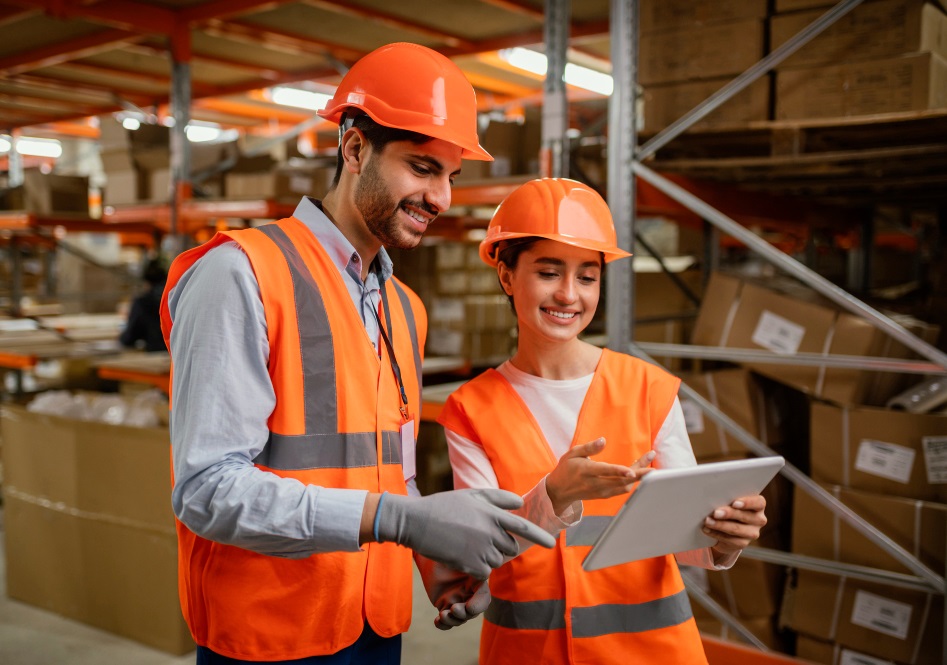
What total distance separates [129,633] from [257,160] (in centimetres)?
413

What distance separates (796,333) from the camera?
3607mm

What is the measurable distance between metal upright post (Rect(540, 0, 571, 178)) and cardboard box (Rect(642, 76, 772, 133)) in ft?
1.32

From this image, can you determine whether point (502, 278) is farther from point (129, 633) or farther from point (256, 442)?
point (129, 633)

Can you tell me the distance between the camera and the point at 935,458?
3.26 metres

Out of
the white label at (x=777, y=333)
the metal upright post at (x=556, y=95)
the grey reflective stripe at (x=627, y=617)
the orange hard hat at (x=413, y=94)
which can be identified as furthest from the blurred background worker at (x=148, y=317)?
the grey reflective stripe at (x=627, y=617)

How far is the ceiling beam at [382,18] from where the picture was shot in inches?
213

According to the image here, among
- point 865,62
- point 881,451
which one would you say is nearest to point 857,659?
point 881,451

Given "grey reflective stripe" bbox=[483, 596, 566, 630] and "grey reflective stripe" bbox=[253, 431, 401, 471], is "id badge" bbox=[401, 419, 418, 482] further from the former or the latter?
"grey reflective stripe" bbox=[483, 596, 566, 630]

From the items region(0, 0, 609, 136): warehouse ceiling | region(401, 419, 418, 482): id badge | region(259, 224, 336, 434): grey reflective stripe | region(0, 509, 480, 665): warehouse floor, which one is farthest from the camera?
region(0, 0, 609, 136): warehouse ceiling

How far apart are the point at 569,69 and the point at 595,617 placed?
25.2 ft

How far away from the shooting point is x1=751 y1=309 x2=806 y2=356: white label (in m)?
3.61

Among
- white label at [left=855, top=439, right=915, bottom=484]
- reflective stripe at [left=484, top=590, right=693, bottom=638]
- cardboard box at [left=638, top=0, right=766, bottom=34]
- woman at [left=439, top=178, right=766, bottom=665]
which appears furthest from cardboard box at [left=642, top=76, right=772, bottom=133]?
reflective stripe at [left=484, top=590, right=693, bottom=638]

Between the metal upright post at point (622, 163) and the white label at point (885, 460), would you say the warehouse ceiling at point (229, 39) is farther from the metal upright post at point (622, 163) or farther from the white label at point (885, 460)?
the white label at point (885, 460)

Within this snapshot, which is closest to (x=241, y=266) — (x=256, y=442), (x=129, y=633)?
(x=256, y=442)
